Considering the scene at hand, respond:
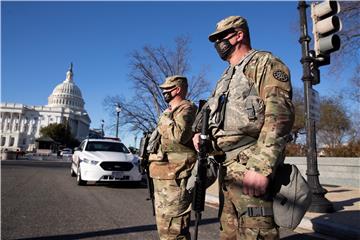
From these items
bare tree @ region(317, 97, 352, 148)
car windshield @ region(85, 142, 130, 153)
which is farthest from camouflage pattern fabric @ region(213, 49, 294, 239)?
bare tree @ region(317, 97, 352, 148)

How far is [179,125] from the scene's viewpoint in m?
3.63

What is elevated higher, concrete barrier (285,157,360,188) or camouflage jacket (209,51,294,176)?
camouflage jacket (209,51,294,176)

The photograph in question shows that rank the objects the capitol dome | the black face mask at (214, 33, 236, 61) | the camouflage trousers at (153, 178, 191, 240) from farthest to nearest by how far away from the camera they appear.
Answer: the capitol dome, the camouflage trousers at (153, 178, 191, 240), the black face mask at (214, 33, 236, 61)

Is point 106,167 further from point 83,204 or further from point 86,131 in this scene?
point 86,131

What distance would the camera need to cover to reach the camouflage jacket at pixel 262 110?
2.10 metres

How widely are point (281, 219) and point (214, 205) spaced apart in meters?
7.27

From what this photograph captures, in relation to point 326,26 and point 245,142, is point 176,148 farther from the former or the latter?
point 326,26

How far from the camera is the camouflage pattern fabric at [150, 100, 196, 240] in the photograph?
3.34 metres

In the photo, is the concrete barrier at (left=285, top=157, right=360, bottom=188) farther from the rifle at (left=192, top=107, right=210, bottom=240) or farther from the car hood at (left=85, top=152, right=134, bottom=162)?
the rifle at (left=192, top=107, right=210, bottom=240)

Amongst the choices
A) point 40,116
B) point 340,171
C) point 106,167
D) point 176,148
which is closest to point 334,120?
point 340,171

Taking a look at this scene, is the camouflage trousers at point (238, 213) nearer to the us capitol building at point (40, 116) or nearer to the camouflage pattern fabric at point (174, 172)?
the camouflage pattern fabric at point (174, 172)

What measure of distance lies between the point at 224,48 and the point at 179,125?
1.19m

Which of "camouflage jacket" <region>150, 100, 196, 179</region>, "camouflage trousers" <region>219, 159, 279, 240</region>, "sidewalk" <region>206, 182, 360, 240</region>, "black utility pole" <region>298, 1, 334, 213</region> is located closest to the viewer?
"camouflage trousers" <region>219, 159, 279, 240</region>

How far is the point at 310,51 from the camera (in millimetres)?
8023
